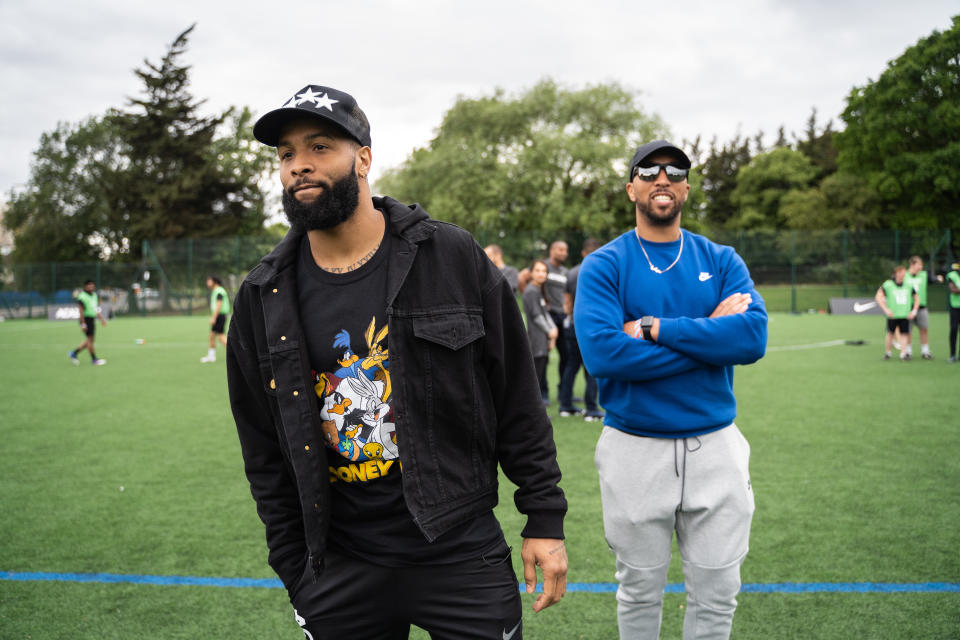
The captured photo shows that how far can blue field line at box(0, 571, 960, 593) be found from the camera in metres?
4.07

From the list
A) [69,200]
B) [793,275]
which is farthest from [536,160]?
[69,200]

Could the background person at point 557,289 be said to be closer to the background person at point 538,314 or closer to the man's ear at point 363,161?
the background person at point 538,314

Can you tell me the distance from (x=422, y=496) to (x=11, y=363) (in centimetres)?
1797

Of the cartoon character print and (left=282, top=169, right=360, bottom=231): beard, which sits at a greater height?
(left=282, top=169, right=360, bottom=231): beard

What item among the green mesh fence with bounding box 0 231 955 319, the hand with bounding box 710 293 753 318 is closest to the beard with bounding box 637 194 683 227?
the hand with bounding box 710 293 753 318

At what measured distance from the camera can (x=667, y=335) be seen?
275cm

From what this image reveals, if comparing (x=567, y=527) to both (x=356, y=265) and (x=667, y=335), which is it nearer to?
(x=667, y=335)

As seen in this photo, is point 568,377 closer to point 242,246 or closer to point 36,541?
point 36,541

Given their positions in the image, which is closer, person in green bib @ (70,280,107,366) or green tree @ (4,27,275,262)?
person in green bib @ (70,280,107,366)

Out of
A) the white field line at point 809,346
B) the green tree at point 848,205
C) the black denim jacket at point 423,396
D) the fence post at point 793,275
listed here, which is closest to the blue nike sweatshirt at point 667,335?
the black denim jacket at point 423,396

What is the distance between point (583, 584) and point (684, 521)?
168 centimetres

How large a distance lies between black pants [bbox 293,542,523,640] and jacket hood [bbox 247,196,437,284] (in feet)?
2.91

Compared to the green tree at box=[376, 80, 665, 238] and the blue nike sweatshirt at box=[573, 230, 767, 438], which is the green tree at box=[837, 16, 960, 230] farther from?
the blue nike sweatshirt at box=[573, 230, 767, 438]

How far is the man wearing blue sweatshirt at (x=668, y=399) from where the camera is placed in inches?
106
